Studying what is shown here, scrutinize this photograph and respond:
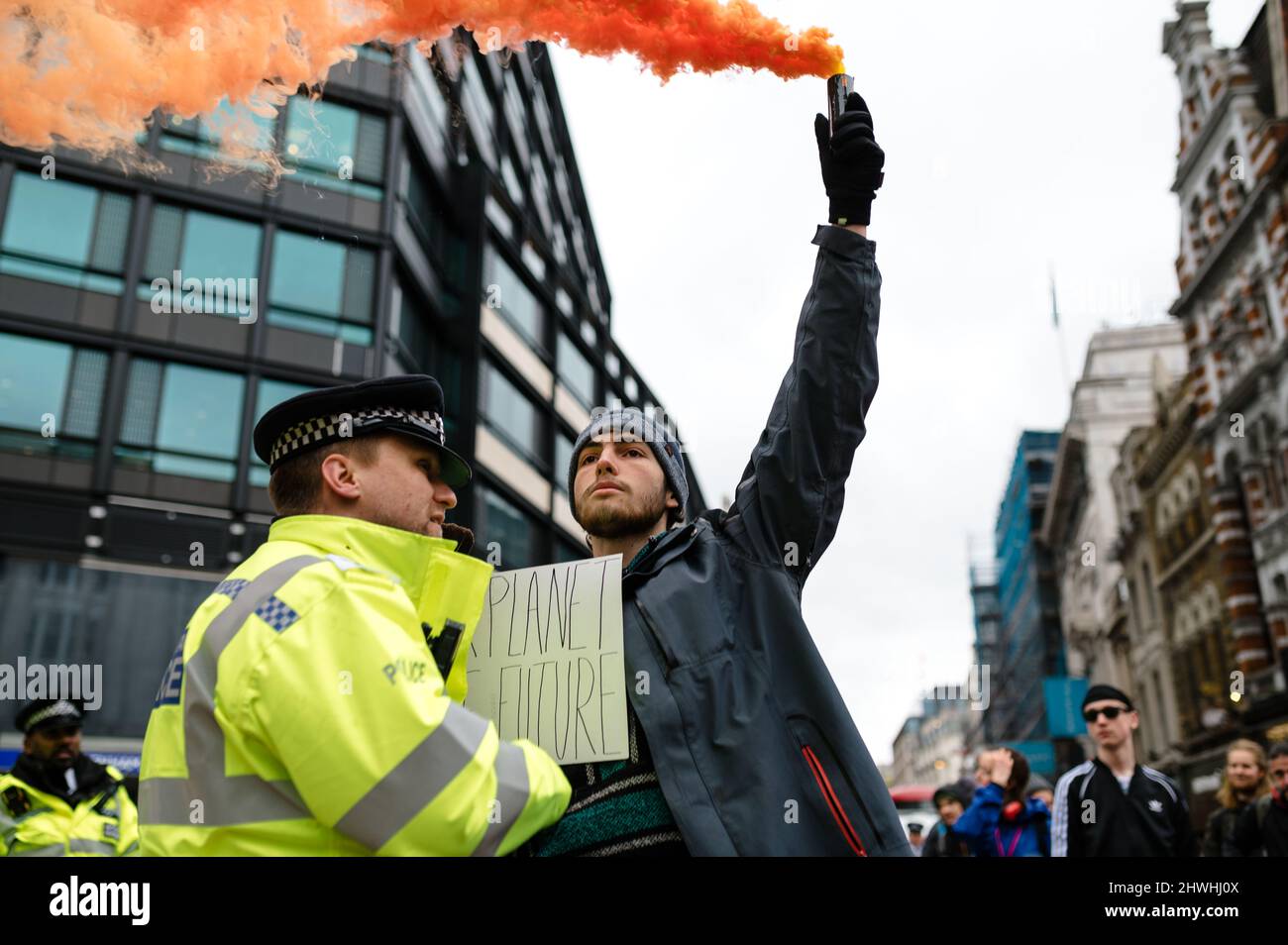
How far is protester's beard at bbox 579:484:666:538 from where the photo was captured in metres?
2.66

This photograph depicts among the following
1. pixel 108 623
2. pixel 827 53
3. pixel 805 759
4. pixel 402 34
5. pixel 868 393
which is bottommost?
pixel 805 759

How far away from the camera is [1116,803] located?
5.11m

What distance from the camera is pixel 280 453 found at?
210 cm

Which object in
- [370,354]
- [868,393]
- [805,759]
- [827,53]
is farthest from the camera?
[370,354]

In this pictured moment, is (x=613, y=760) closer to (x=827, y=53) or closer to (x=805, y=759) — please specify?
(x=805, y=759)

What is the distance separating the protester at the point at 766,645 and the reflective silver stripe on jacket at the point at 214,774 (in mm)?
680

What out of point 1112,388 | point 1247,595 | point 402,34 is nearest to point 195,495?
point 402,34

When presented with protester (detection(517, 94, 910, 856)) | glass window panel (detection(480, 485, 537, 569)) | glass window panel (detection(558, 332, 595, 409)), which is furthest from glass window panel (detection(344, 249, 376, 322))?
protester (detection(517, 94, 910, 856))

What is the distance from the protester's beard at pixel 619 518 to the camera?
2662 millimetres

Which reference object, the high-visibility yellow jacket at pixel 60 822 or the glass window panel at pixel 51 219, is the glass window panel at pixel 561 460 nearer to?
the glass window panel at pixel 51 219

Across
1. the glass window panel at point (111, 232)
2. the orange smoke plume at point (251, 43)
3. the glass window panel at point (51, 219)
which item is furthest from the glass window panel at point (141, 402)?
the orange smoke plume at point (251, 43)

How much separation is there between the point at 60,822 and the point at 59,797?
16 cm
